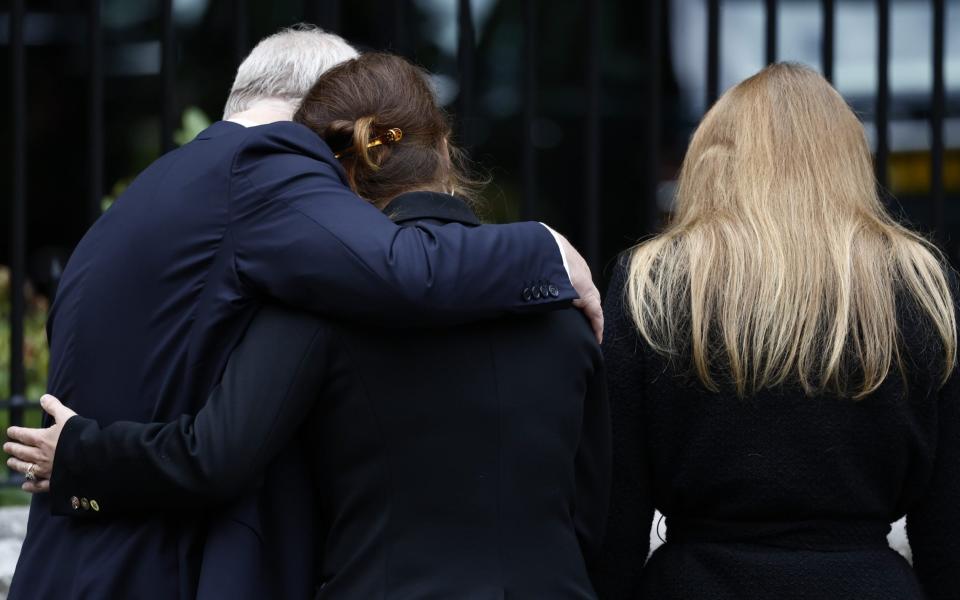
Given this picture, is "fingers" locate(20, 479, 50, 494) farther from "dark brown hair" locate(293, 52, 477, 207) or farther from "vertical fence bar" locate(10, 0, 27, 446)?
"vertical fence bar" locate(10, 0, 27, 446)

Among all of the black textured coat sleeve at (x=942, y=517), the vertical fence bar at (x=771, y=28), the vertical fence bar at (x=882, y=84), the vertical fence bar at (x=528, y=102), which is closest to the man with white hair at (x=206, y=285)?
the black textured coat sleeve at (x=942, y=517)

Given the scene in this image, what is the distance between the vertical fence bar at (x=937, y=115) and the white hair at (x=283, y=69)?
6.73ft

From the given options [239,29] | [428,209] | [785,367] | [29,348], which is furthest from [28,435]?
[29,348]

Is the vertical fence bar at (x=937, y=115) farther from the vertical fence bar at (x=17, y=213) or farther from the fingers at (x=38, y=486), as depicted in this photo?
the fingers at (x=38, y=486)

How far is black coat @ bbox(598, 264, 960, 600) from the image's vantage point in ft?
7.47

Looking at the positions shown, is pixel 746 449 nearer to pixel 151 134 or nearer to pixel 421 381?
pixel 421 381

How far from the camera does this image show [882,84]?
12.8 feet

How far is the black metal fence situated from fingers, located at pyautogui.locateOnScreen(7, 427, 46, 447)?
1.47 metres

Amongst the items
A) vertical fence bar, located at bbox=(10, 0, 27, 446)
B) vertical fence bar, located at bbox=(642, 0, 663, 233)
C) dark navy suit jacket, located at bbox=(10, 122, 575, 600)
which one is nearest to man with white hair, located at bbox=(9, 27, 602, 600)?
dark navy suit jacket, located at bbox=(10, 122, 575, 600)

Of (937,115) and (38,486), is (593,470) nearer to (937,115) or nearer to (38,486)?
(38,486)

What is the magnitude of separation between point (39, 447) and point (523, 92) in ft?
6.56

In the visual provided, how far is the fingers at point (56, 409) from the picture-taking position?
6.93ft

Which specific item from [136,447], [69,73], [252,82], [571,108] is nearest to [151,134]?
[69,73]

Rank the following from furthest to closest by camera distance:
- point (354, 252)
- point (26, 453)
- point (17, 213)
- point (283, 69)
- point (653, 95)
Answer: point (653, 95), point (17, 213), point (283, 69), point (26, 453), point (354, 252)
